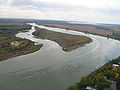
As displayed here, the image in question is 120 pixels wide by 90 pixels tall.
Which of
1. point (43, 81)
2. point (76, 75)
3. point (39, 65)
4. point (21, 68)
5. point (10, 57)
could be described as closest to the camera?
point (43, 81)

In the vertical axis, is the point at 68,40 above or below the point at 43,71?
above

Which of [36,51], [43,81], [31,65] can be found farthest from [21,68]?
[36,51]

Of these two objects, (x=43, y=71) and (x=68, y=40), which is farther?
(x=68, y=40)

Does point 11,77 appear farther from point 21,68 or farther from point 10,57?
point 10,57

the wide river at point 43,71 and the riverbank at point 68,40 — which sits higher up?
the riverbank at point 68,40

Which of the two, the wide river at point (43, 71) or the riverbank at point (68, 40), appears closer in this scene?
the wide river at point (43, 71)

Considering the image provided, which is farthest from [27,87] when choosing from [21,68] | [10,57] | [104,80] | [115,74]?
[10,57]

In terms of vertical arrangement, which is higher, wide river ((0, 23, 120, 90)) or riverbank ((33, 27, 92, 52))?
riverbank ((33, 27, 92, 52))

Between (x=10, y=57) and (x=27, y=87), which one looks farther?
(x=10, y=57)

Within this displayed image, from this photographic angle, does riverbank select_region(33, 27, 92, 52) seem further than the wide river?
Yes

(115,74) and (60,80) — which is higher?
(115,74)

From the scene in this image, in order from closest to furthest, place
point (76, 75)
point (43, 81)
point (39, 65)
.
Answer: point (43, 81) < point (76, 75) < point (39, 65)
